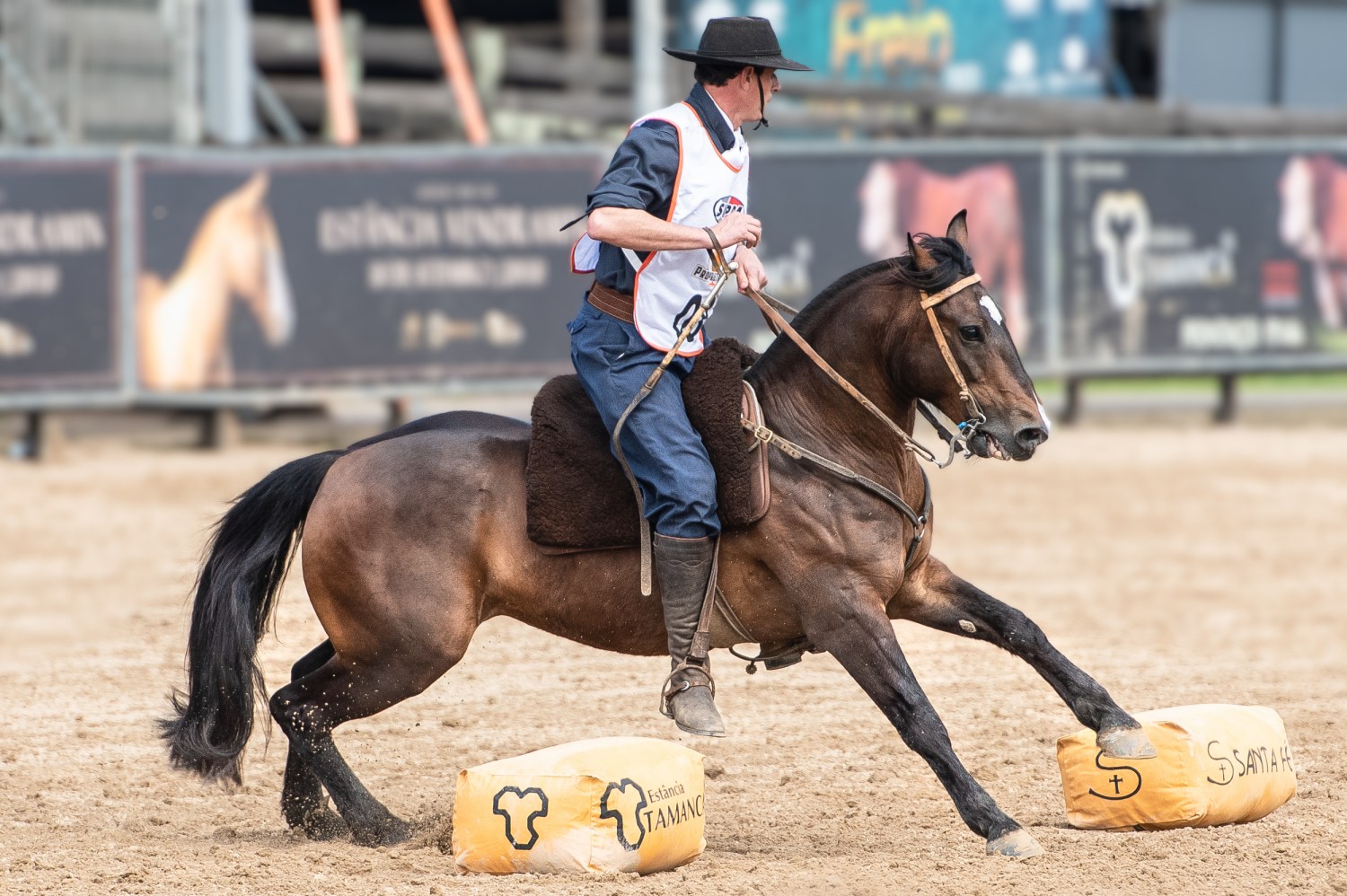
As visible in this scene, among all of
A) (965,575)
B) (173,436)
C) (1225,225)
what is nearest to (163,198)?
(173,436)

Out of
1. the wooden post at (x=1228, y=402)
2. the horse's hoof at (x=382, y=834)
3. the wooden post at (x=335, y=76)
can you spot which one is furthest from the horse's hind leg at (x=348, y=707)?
the wooden post at (x=335, y=76)

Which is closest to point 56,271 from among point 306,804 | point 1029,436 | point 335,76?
point 335,76

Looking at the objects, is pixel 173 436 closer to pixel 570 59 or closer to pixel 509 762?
pixel 570 59

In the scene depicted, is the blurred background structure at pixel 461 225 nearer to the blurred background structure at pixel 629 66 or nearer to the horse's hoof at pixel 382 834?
the blurred background structure at pixel 629 66

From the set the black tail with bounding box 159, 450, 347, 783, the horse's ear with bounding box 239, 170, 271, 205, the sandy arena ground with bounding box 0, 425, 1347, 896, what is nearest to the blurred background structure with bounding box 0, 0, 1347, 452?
the horse's ear with bounding box 239, 170, 271, 205

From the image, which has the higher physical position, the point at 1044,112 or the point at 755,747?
the point at 1044,112

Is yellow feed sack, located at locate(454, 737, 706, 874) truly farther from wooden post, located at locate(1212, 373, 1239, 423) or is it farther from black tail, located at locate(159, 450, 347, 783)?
wooden post, located at locate(1212, 373, 1239, 423)

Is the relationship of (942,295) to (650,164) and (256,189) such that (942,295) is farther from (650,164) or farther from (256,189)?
(256,189)

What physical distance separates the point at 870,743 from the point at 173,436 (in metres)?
9.62

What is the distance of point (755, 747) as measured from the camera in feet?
21.7

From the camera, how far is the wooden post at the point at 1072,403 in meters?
15.7

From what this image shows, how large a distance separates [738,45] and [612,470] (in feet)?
4.30

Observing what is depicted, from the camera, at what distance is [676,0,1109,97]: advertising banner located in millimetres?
20984

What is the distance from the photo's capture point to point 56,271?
12773mm
